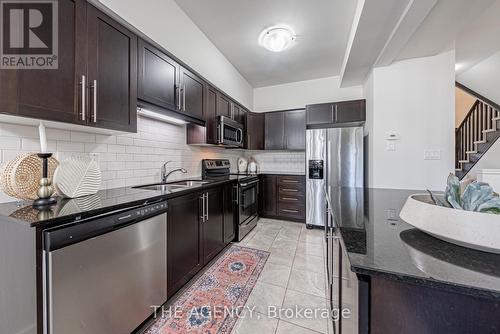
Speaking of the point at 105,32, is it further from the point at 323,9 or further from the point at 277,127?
the point at 277,127

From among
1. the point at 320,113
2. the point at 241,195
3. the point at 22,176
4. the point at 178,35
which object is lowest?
the point at 241,195

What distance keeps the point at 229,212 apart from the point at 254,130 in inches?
78.5

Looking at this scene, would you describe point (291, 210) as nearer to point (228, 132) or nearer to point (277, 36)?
point (228, 132)

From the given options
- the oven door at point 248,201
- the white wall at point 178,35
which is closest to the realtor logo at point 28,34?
the white wall at point 178,35

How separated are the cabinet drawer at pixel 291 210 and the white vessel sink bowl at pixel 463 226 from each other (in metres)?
3.10

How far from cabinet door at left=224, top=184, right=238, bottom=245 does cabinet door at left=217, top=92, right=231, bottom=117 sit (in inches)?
43.0

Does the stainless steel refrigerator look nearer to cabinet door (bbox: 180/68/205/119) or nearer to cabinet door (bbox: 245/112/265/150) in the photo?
cabinet door (bbox: 245/112/265/150)

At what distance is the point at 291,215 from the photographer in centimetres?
380

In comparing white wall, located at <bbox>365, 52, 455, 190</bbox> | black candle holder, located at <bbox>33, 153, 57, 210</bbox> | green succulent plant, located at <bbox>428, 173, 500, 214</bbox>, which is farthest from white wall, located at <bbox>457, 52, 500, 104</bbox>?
black candle holder, located at <bbox>33, 153, 57, 210</bbox>

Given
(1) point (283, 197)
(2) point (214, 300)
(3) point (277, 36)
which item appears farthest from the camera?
(1) point (283, 197)

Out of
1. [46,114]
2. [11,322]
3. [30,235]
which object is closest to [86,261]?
[30,235]

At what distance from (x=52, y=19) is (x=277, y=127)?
11.0 ft

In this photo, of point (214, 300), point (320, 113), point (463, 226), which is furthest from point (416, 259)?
point (320, 113)

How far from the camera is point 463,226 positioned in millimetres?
586
